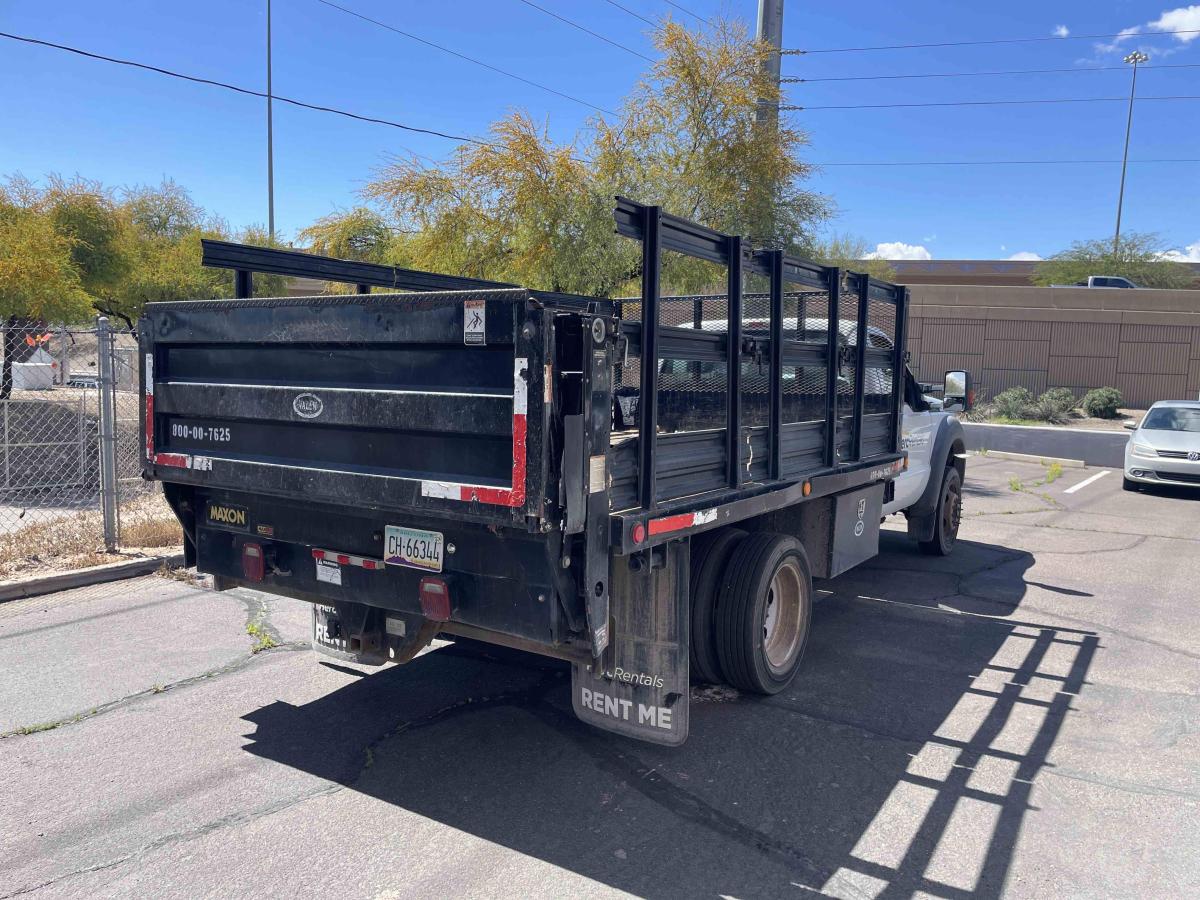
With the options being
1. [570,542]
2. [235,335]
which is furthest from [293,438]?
[570,542]

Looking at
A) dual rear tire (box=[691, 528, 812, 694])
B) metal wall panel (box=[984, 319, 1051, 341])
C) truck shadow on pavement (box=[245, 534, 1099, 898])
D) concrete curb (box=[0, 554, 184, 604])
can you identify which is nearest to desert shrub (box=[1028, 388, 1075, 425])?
metal wall panel (box=[984, 319, 1051, 341])

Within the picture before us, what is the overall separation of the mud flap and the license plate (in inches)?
32.2

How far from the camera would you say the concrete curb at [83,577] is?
6758 millimetres

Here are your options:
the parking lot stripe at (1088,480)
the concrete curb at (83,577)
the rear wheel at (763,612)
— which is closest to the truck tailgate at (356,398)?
the rear wheel at (763,612)

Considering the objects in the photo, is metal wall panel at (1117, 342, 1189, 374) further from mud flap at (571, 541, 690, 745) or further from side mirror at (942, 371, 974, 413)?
mud flap at (571, 541, 690, 745)

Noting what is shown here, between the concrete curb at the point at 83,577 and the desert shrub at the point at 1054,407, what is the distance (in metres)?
22.7

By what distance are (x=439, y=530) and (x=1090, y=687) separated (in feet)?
13.7

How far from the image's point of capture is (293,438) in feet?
13.1

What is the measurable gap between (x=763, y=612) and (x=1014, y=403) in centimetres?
2305

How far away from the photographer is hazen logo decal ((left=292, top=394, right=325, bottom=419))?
3861mm

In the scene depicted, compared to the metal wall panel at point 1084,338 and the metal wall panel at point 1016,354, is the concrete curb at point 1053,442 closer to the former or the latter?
the metal wall panel at point 1016,354

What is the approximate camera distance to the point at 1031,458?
1973 cm

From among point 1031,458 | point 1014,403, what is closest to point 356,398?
point 1031,458

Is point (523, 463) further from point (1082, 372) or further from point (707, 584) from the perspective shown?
point (1082, 372)
